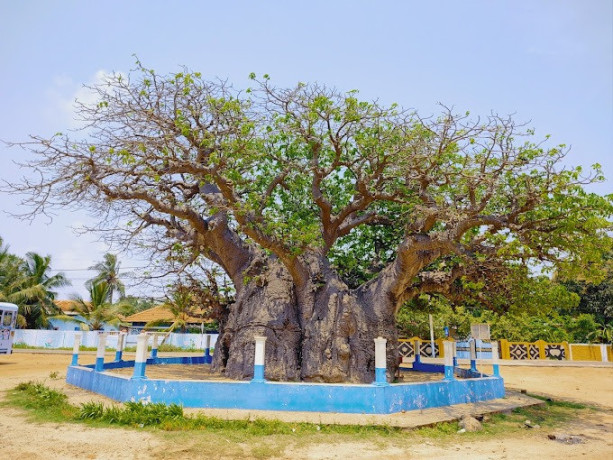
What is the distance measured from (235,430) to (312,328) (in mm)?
4736

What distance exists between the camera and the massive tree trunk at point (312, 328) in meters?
Result: 11.0

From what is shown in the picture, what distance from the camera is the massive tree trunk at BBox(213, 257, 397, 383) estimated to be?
11047 millimetres

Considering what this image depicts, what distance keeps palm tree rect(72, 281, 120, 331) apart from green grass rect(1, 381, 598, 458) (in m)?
25.4

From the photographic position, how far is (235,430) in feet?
22.7

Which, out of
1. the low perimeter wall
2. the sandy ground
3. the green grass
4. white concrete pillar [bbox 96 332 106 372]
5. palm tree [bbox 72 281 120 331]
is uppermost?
palm tree [bbox 72 281 120 331]

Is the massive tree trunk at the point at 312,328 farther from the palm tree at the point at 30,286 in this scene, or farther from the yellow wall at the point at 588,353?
the palm tree at the point at 30,286

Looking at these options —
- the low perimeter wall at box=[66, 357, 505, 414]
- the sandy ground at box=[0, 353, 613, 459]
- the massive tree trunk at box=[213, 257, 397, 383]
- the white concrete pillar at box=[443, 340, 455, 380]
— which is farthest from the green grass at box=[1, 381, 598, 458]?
the massive tree trunk at box=[213, 257, 397, 383]

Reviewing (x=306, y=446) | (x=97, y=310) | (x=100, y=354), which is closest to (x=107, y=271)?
(x=97, y=310)

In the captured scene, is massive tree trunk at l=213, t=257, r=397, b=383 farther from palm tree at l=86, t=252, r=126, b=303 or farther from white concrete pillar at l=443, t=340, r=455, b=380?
palm tree at l=86, t=252, r=126, b=303

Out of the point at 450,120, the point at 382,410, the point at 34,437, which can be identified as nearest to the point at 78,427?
the point at 34,437

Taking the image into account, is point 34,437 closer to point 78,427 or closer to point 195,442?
point 78,427

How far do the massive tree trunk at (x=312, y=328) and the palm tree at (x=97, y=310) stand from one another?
75.4 ft

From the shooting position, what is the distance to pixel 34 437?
6453 mm

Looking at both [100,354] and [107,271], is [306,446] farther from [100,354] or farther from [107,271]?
[107,271]
